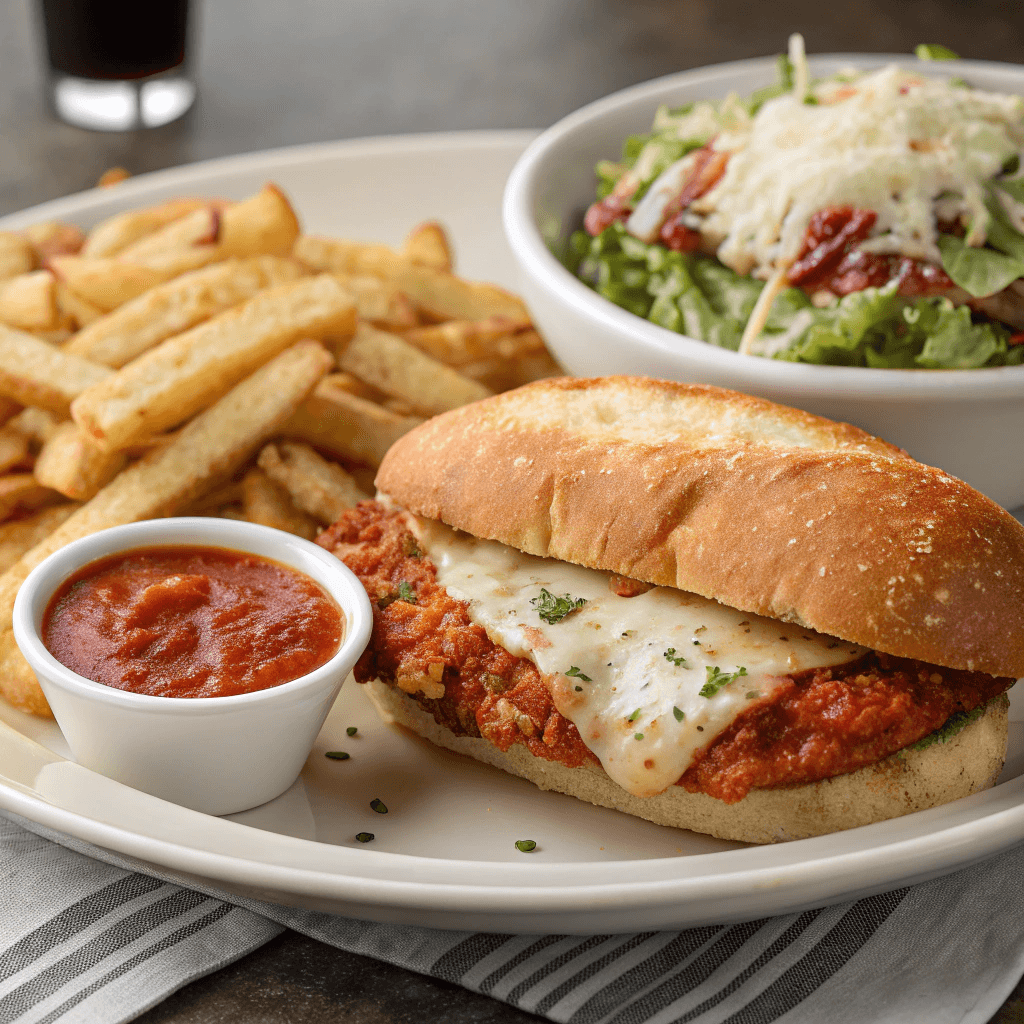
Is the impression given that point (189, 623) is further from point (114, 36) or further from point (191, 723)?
point (114, 36)

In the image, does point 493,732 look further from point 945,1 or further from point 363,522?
point 945,1

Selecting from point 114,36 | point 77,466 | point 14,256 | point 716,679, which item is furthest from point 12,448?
point 114,36

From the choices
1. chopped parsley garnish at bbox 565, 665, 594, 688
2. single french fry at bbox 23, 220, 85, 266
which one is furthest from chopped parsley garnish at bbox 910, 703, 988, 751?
single french fry at bbox 23, 220, 85, 266

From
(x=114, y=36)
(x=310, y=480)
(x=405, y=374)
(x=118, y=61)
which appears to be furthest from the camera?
(x=118, y=61)

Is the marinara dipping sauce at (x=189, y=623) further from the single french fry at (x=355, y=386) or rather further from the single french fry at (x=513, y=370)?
the single french fry at (x=513, y=370)

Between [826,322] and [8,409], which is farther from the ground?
[826,322]

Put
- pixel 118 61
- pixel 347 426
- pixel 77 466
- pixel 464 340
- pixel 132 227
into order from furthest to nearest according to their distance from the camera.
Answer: pixel 118 61
pixel 132 227
pixel 464 340
pixel 347 426
pixel 77 466

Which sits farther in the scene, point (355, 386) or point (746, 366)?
point (355, 386)
